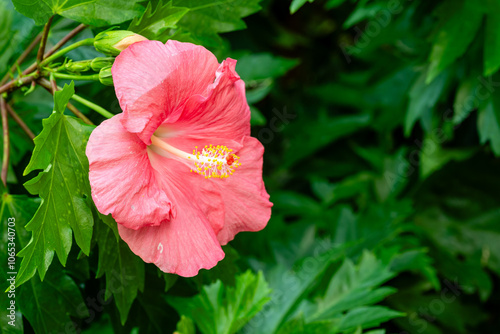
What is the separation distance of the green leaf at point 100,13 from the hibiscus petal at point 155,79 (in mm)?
115

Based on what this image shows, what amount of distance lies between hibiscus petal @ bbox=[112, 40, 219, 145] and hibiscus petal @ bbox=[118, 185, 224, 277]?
0.12m

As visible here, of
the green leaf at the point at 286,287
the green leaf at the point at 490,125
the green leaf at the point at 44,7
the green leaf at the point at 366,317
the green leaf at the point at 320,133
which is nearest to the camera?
the green leaf at the point at 44,7

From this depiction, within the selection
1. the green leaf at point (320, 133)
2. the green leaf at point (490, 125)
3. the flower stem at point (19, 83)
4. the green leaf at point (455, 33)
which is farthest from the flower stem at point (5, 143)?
the green leaf at point (320, 133)

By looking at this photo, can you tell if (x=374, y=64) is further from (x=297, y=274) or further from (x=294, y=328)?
(x=294, y=328)

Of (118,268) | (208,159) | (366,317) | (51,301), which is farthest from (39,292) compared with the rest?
(366,317)

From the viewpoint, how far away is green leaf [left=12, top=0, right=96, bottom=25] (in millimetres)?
751

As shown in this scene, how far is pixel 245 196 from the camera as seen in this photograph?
78 cm

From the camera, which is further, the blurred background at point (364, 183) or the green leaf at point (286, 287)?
the green leaf at point (286, 287)

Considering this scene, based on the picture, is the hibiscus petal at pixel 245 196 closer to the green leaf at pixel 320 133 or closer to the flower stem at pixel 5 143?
the flower stem at pixel 5 143

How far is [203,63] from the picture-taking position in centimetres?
71

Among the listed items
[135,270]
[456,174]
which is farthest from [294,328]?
[456,174]

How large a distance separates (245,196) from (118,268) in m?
0.22

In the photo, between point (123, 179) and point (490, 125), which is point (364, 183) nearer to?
point (490, 125)

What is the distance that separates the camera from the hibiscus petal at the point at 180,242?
0.69 metres
